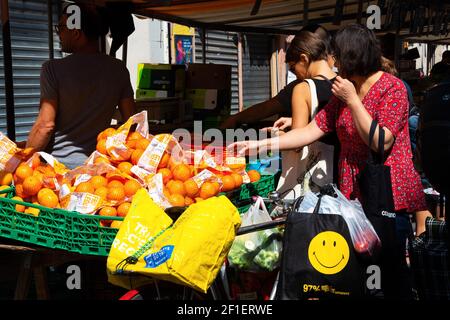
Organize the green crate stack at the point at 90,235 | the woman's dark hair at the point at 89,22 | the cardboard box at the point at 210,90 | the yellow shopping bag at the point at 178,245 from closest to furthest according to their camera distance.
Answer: the yellow shopping bag at the point at 178,245 < the green crate stack at the point at 90,235 < the woman's dark hair at the point at 89,22 < the cardboard box at the point at 210,90

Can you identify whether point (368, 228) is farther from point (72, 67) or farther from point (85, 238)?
point (72, 67)

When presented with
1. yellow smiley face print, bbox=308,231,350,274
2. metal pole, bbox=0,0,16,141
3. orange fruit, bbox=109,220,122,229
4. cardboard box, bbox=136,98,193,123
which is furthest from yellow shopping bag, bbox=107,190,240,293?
cardboard box, bbox=136,98,193,123

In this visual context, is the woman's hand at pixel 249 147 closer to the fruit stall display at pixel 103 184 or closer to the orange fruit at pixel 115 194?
the fruit stall display at pixel 103 184

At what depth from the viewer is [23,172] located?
3.31m

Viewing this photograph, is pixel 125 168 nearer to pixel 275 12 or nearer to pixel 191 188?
pixel 191 188

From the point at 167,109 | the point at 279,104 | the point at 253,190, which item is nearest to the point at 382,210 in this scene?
the point at 253,190

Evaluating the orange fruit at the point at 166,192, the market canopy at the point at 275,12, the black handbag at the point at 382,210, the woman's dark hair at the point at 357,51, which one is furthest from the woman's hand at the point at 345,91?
the market canopy at the point at 275,12

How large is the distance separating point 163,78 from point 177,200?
155 inches

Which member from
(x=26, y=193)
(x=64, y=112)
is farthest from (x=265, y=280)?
(x=64, y=112)

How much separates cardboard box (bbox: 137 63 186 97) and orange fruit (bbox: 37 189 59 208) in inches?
155

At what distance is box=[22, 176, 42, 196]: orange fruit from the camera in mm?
3186

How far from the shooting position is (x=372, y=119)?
3.13m

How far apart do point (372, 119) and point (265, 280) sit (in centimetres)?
95

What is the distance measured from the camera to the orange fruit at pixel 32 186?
3.19 meters
